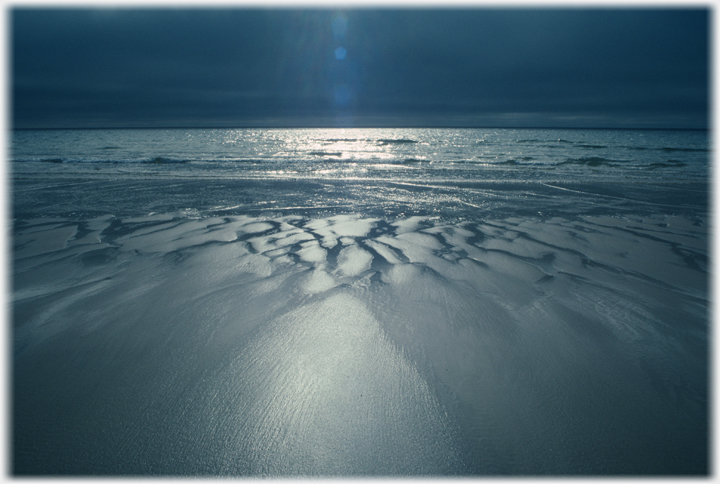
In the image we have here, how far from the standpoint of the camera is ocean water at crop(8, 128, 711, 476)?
1622 millimetres

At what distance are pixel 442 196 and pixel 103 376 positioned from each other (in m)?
6.66

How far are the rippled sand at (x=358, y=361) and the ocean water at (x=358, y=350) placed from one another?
1 centimetres

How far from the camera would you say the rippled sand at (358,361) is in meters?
1.62

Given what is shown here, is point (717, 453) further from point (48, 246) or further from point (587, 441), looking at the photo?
point (48, 246)

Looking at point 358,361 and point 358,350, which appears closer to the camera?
point 358,361

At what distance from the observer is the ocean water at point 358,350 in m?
1.62

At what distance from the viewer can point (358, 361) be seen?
7.10 ft

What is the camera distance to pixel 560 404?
73.4 inches

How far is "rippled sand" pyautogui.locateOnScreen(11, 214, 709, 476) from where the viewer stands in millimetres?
1617

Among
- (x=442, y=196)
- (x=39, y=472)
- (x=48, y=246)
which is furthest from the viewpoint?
(x=442, y=196)

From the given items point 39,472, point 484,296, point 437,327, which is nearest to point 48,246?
point 39,472

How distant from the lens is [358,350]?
2.27 m

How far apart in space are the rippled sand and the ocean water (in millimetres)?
11

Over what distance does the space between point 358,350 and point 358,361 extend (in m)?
0.11
